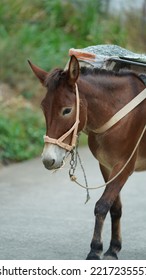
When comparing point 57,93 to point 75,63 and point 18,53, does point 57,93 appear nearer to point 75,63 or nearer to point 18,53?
point 75,63

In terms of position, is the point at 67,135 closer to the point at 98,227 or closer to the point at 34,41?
the point at 98,227

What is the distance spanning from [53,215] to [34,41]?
8.78 m

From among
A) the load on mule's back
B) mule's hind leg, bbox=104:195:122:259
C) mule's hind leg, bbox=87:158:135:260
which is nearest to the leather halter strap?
the load on mule's back

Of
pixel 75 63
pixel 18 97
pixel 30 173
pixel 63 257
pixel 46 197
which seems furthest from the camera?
pixel 18 97

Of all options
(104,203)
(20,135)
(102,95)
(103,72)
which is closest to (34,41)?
(20,135)

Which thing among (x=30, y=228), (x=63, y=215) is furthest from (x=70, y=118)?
(x=63, y=215)

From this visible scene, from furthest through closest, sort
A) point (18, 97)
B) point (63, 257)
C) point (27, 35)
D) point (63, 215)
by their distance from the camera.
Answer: point (27, 35) < point (18, 97) < point (63, 215) < point (63, 257)

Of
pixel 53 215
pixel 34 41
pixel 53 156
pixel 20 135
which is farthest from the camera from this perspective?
pixel 34 41

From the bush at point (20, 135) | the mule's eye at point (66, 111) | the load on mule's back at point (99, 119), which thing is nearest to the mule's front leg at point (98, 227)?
the load on mule's back at point (99, 119)

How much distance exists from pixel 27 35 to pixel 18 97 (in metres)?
2.60

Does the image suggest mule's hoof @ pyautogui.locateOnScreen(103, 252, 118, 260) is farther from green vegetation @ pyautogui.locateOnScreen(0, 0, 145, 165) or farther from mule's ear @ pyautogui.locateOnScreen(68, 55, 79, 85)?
green vegetation @ pyautogui.locateOnScreen(0, 0, 145, 165)

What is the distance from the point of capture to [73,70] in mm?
7418

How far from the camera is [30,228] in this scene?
9.86 meters

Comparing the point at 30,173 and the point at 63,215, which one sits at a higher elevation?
the point at 63,215
